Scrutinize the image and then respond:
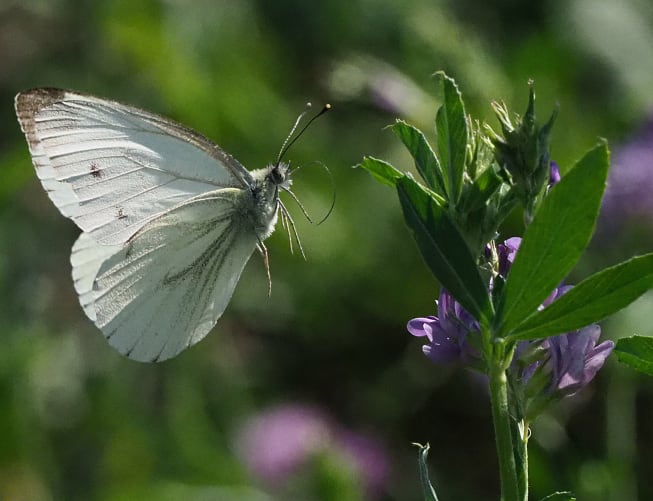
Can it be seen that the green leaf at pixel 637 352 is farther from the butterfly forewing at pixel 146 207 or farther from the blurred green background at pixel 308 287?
the blurred green background at pixel 308 287

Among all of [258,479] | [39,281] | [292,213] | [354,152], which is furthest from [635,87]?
[39,281]

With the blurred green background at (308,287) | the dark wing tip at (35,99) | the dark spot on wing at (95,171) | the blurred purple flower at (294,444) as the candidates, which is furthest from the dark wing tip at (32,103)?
the blurred purple flower at (294,444)

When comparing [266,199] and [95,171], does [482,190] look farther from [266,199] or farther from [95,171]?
[95,171]

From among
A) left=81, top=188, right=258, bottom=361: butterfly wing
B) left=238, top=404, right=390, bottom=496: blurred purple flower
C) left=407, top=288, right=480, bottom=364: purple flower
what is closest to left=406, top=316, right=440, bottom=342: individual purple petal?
left=407, top=288, right=480, bottom=364: purple flower

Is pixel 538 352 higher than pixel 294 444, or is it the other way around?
pixel 538 352

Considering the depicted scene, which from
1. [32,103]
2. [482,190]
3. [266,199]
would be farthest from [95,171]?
[482,190]

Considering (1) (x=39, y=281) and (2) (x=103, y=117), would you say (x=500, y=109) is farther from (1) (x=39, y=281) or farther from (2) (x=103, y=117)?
(1) (x=39, y=281)
